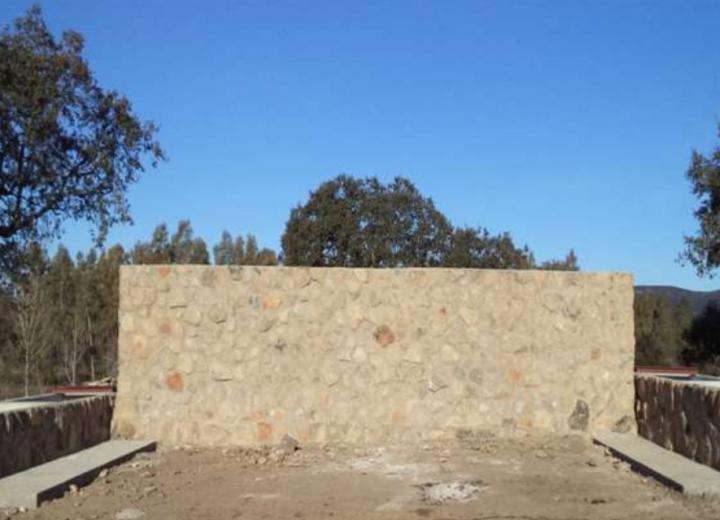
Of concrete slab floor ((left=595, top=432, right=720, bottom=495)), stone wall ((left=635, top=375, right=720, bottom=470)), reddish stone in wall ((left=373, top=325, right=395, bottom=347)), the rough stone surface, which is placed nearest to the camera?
concrete slab floor ((left=595, top=432, right=720, bottom=495))

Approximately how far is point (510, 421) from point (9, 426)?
704 centimetres

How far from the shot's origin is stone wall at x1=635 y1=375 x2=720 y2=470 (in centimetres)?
1033

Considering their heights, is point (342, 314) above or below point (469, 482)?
above

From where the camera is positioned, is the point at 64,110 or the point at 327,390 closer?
the point at 327,390

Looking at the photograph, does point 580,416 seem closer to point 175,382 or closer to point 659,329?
point 175,382

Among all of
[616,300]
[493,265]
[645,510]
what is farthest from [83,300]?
[645,510]

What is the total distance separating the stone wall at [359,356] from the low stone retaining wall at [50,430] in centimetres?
48

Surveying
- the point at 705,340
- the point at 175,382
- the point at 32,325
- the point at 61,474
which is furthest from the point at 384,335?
the point at 705,340

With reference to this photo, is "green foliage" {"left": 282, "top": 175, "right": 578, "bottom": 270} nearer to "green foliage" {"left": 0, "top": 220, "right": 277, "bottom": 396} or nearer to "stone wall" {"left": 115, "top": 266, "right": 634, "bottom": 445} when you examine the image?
"green foliage" {"left": 0, "top": 220, "right": 277, "bottom": 396}

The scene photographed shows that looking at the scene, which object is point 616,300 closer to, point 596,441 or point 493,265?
point 596,441

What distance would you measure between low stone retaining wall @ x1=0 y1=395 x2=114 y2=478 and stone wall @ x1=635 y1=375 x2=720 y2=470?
788cm

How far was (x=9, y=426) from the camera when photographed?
9.71 m

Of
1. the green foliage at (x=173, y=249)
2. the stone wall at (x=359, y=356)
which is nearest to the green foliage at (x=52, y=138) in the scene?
the stone wall at (x=359, y=356)

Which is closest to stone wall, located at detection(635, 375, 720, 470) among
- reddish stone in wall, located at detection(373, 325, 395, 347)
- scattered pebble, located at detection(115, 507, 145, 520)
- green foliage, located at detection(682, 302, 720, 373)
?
reddish stone in wall, located at detection(373, 325, 395, 347)
